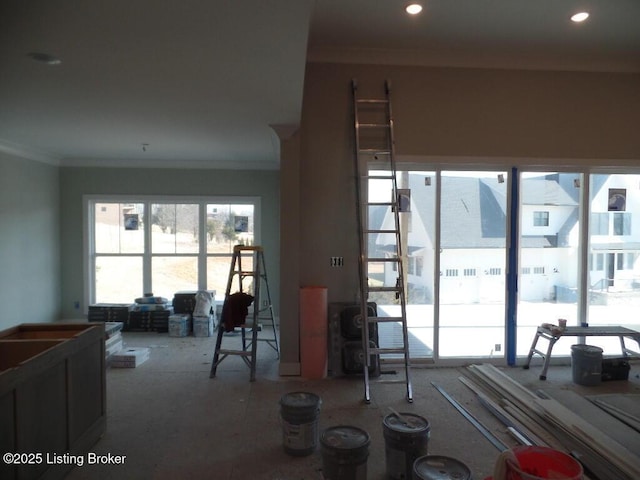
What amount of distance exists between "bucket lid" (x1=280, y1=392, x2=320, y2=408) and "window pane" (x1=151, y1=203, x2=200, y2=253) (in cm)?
481

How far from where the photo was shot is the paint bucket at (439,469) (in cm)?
220

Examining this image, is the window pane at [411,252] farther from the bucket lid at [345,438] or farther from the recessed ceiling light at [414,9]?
the bucket lid at [345,438]

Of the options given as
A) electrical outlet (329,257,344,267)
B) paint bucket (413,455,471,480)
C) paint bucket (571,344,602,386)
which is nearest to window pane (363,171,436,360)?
electrical outlet (329,257,344,267)

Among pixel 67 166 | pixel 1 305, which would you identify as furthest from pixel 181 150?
pixel 1 305

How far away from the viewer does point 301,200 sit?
4.65 m

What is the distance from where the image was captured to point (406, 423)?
2.74m

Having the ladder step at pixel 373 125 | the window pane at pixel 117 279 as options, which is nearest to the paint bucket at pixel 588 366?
the ladder step at pixel 373 125

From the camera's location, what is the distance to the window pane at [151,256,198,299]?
7.27m

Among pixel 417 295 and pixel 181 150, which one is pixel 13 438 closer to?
pixel 417 295

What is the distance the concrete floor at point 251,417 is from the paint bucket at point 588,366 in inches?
3.4

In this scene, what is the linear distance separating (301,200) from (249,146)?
1.70m

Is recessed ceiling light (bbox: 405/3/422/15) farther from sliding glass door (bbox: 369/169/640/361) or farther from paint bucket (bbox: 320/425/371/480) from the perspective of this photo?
paint bucket (bbox: 320/425/371/480)

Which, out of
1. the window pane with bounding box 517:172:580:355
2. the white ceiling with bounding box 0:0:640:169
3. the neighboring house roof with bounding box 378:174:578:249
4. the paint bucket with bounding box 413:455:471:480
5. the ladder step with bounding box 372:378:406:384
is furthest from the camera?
the window pane with bounding box 517:172:580:355

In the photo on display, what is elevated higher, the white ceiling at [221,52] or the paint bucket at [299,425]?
the white ceiling at [221,52]
